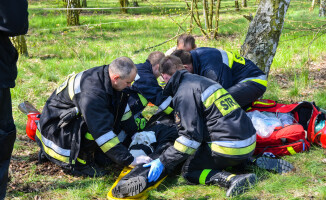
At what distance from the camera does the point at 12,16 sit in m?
1.99

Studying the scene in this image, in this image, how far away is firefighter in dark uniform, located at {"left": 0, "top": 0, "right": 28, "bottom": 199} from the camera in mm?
1984

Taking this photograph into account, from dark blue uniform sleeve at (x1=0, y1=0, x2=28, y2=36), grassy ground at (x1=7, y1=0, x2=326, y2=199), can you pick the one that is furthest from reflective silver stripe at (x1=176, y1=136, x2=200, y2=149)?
dark blue uniform sleeve at (x1=0, y1=0, x2=28, y2=36)

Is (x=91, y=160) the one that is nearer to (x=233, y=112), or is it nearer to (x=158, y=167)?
(x=158, y=167)

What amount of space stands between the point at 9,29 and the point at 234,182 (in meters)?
2.14

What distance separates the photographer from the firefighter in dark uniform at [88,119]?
3055 mm

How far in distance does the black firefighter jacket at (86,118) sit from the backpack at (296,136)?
1.56 metres

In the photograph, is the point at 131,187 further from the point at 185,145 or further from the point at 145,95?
the point at 145,95

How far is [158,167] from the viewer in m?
3.02

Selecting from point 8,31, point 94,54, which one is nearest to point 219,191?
point 8,31

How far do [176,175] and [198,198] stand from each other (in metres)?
0.51

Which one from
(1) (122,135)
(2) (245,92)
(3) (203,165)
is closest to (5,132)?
(1) (122,135)

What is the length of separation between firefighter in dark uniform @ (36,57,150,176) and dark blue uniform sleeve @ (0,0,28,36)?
1.11m

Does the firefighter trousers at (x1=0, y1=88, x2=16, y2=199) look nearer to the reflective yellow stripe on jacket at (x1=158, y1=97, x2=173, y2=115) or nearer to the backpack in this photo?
the reflective yellow stripe on jacket at (x1=158, y1=97, x2=173, y2=115)

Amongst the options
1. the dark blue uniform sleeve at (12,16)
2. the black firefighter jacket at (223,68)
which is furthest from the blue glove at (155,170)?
the dark blue uniform sleeve at (12,16)
